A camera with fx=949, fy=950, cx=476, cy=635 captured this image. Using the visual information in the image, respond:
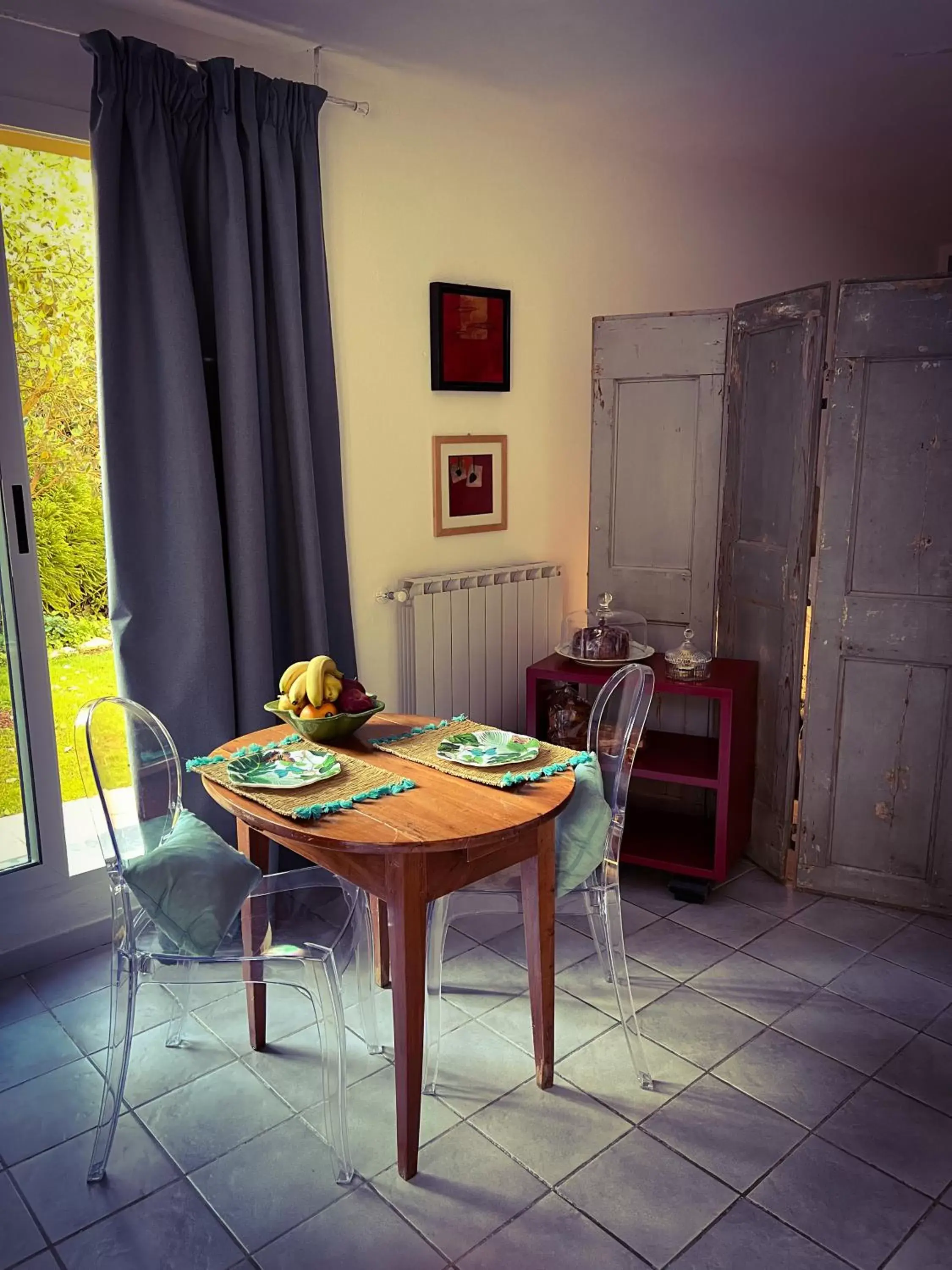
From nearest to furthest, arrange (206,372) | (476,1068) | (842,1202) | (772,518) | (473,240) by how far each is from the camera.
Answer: (842,1202) → (476,1068) → (206,372) → (772,518) → (473,240)

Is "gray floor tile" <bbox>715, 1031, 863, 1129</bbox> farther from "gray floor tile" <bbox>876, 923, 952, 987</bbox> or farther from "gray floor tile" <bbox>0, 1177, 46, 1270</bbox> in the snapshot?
"gray floor tile" <bbox>0, 1177, 46, 1270</bbox>

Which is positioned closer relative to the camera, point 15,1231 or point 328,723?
point 15,1231

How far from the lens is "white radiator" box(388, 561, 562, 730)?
10.2 ft

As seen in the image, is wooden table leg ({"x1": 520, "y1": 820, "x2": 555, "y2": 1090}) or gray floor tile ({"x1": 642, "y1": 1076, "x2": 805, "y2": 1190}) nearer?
gray floor tile ({"x1": 642, "y1": 1076, "x2": 805, "y2": 1190})

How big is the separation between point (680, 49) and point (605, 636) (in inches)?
65.0

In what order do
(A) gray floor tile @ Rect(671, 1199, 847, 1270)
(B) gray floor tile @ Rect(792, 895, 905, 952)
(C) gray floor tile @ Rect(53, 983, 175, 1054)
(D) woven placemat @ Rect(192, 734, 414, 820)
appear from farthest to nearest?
(B) gray floor tile @ Rect(792, 895, 905, 952), (C) gray floor tile @ Rect(53, 983, 175, 1054), (D) woven placemat @ Rect(192, 734, 414, 820), (A) gray floor tile @ Rect(671, 1199, 847, 1270)

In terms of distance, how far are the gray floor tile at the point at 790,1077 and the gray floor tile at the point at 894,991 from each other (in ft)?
0.90

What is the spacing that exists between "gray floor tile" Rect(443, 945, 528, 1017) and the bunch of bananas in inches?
32.2

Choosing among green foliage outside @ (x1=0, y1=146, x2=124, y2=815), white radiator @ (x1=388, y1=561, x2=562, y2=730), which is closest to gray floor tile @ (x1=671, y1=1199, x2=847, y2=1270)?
white radiator @ (x1=388, y1=561, x2=562, y2=730)

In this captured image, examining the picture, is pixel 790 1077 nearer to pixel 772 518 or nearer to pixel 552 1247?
pixel 552 1247

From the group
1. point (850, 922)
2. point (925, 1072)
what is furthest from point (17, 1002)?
point (850, 922)

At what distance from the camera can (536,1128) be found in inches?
75.1

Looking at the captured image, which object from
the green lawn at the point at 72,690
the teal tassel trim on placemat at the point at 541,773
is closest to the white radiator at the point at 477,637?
the green lawn at the point at 72,690

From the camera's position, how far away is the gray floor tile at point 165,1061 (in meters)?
2.04
